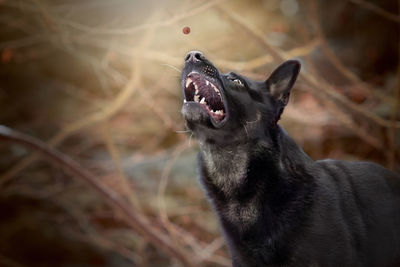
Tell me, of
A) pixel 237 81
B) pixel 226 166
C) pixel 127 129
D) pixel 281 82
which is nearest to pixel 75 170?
pixel 226 166

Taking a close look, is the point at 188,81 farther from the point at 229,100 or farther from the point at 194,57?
the point at 229,100

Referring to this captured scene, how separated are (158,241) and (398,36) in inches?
214

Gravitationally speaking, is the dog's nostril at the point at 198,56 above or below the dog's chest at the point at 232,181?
above

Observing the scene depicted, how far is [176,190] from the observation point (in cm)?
661

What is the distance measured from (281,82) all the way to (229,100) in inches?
11.8

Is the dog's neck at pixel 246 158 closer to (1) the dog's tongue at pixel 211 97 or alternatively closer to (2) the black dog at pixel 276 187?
(2) the black dog at pixel 276 187

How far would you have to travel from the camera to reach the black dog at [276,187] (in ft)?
5.23

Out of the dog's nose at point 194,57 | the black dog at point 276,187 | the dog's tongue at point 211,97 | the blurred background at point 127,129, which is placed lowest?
the black dog at point 276,187

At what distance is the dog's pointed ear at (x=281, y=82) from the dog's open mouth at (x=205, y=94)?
0.31 m

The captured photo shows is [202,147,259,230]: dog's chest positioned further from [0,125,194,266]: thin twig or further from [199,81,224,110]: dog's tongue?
[0,125,194,266]: thin twig

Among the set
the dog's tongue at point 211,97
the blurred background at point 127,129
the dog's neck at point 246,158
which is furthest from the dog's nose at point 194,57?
the blurred background at point 127,129

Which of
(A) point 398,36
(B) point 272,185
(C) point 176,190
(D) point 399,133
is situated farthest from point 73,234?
(A) point 398,36

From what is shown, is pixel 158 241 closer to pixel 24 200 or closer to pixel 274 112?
pixel 274 112

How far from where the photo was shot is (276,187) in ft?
5.81
